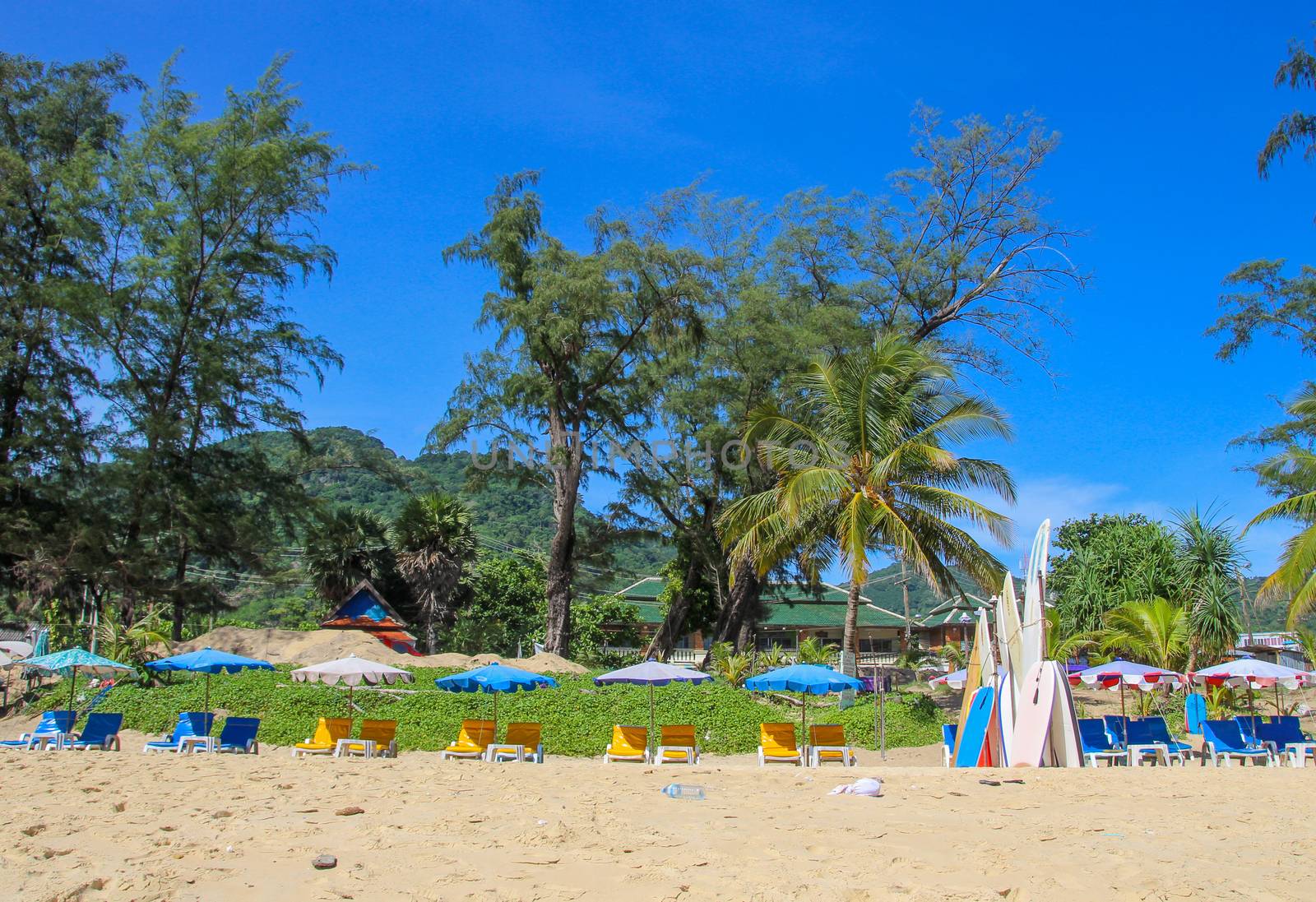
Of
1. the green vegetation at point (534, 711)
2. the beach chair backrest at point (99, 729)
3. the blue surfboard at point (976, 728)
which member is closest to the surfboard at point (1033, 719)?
the blue surfboard at point (976, 728)

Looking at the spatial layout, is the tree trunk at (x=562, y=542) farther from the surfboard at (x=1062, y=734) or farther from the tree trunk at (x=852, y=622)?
the surfboard at (x=1062, y=734)

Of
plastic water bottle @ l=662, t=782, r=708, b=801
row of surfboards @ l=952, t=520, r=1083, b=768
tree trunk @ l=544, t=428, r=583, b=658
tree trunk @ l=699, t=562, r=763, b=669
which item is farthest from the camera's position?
tree trunk @ l=699, t=562, r=763, b=669

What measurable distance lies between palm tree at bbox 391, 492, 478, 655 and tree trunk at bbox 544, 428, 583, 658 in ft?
20.8

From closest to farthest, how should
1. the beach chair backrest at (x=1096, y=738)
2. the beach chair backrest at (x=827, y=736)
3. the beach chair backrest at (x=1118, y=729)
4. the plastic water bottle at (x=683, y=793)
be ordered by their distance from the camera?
the plastic water bottle at (x=683, y=793) → the beach chair backrest at (x=827, y=736) → the beach chair backrest at (x=1096, y=738) → the beach chair backrest at (x=1118, y=729)

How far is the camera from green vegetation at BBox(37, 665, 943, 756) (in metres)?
17.2

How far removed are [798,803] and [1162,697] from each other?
1895 cm

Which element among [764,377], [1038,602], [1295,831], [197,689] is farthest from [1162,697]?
[197,689]

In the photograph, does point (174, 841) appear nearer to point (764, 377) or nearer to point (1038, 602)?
point (1038, 602)

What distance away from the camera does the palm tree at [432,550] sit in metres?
33.5

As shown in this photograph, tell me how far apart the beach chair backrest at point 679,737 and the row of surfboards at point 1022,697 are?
12.7 feet

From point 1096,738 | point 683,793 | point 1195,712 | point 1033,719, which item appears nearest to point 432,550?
point 1096,738

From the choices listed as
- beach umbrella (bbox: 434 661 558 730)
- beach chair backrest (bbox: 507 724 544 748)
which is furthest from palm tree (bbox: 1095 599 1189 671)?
beach umbrella (bbox: 434 661 558 730)

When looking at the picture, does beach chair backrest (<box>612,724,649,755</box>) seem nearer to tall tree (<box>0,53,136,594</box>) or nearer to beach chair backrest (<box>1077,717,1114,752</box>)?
beach chair backrest (<box>1077,717,1114,752</box>)

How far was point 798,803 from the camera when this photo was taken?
9.36 m
